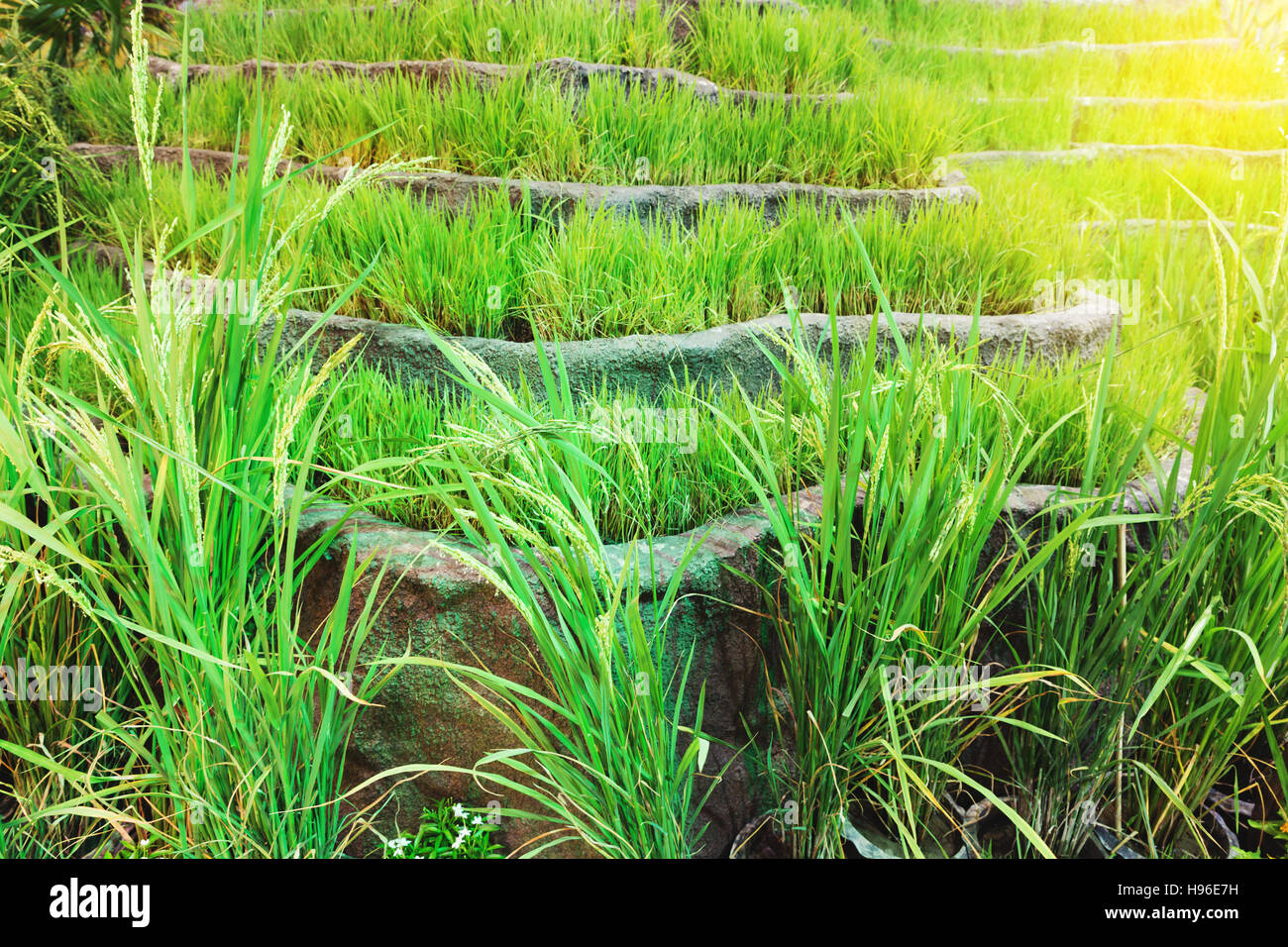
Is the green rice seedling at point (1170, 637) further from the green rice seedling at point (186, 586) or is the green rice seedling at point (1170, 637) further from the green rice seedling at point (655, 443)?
the green rice seedling at point (186, 586)

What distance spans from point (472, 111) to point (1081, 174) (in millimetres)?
1983

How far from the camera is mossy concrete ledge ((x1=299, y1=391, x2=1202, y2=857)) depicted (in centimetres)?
112

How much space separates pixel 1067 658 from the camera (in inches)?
44.8

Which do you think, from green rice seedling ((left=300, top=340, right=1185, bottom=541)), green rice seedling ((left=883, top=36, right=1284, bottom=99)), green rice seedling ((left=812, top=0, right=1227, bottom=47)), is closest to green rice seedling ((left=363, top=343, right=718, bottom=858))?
green rice seedling ((left=300, top=340, right=1185, bottom=541))

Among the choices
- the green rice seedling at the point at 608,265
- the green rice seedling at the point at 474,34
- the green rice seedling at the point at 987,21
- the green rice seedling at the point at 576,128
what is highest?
the green rice seedling at the point at 987,21

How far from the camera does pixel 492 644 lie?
111 cm

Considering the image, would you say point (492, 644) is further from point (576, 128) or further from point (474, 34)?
point (474, 34)

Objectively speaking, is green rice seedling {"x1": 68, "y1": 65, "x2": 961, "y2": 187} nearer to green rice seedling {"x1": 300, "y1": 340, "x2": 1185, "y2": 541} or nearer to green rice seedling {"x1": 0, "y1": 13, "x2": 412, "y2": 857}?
green rice seedling {"x1": 300, "y1": 340, "x2": 1185, "y2": 541}

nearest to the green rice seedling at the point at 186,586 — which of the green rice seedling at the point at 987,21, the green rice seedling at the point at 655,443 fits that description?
the green rice seedling at the point at 655,443

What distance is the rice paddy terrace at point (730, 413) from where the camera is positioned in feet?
3.43

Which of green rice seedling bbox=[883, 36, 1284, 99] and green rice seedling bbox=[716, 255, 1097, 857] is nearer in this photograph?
green rice seedling bbox=[716, 255, 1097, 857]

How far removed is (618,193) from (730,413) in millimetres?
853
